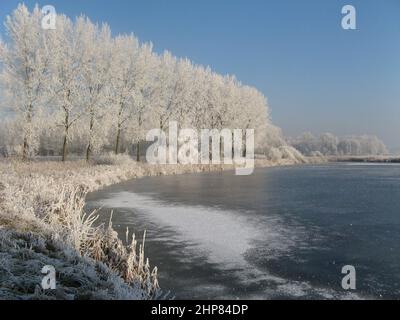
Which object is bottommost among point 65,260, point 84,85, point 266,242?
point 266,242

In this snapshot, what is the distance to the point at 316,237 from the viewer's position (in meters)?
10.7

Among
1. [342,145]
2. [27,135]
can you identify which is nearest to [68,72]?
[27,135]

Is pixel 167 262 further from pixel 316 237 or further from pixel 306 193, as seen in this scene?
pixel 306 193

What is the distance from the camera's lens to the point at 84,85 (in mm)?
31938

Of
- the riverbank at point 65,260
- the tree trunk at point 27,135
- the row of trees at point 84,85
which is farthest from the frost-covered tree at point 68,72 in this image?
the riverbank at point 65,260

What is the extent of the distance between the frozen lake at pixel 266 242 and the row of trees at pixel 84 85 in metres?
13.2

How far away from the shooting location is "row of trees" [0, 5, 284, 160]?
1086 inches

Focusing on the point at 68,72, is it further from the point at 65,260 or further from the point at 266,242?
the point at 65,260

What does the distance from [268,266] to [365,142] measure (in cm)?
13777

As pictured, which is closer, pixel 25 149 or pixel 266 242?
pixel 266 242

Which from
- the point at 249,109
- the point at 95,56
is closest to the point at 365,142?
the point at 249,109

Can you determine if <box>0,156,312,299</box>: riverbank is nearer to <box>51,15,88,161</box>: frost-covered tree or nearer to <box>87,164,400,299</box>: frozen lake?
<box>87,164,400,299</box>: frozen lake

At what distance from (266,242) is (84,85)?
84.2 ft

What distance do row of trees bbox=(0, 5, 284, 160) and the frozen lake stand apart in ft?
43.4
